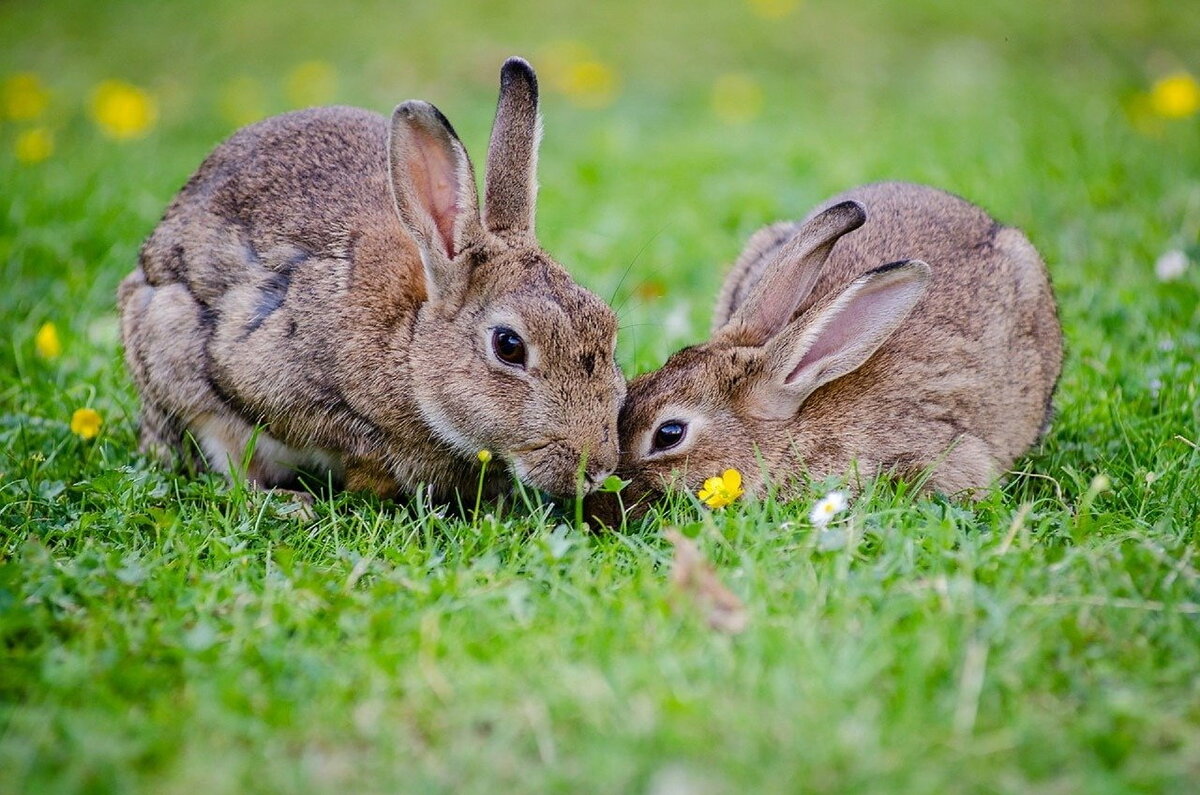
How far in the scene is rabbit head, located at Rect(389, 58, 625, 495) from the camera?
451 cm

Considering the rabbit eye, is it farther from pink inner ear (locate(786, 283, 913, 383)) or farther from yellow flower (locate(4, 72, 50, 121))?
yellow flower (locate(4, 72, 50, 121))

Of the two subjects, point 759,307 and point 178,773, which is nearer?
point 178,773

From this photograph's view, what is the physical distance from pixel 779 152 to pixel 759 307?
3713 millimetres

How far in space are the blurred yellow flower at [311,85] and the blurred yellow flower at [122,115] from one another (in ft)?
3.87

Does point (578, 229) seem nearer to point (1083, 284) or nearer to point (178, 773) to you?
point (1083, 284)

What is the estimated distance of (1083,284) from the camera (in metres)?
6.57

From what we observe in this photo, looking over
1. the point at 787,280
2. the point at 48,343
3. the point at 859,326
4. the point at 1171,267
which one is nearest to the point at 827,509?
the point at 859,326

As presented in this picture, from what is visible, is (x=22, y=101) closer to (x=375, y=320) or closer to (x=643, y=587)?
(x=375, y=320)

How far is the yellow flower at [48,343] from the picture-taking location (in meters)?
5.71

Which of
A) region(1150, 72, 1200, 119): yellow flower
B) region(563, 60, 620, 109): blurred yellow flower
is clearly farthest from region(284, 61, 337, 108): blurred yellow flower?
region(1150, 72, 1200, 119): yellow flower

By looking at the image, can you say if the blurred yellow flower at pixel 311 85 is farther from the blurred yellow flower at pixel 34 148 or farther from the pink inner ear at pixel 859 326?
the pink inner ear at pixel 859 326

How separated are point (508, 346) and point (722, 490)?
1.00 metres

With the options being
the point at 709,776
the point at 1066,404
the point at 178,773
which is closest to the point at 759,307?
the point at 1066,404

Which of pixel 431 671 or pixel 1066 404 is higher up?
pixel 1066 404
